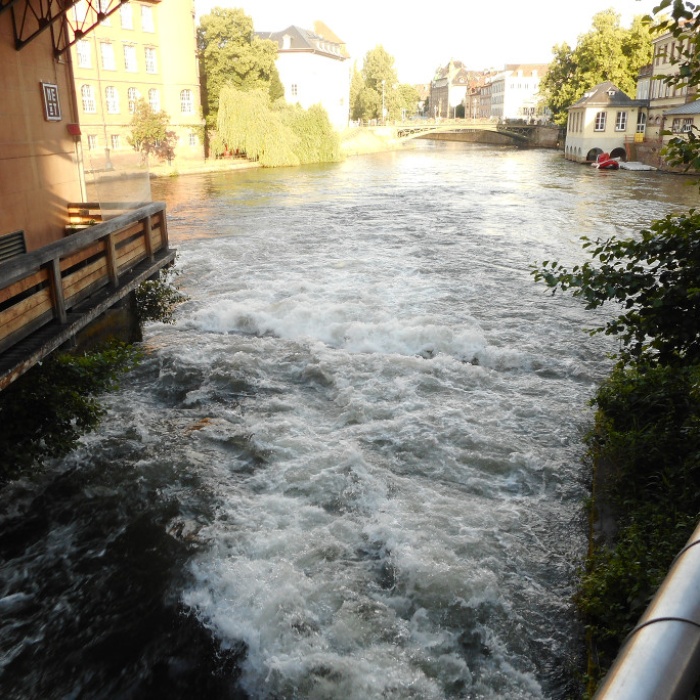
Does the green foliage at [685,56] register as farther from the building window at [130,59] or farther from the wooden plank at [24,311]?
the building window at [130,59]

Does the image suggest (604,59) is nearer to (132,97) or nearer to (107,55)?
(132,97)

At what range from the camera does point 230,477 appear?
7.66m

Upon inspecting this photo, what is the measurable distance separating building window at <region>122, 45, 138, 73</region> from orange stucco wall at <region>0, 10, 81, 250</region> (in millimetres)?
37174

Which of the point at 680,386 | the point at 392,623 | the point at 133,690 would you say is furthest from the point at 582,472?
the point at 133,690

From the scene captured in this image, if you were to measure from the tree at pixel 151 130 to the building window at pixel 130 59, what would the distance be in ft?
9.47

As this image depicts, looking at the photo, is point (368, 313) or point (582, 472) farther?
point (368, 313)

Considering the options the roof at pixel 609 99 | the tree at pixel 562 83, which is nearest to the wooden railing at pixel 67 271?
the roof at pixel 609 99

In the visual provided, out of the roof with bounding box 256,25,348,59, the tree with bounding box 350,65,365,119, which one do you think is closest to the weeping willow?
the roof with bounding box 256,25,348,59

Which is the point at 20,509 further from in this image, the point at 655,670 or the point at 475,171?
the point at 475,171

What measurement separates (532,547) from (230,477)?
3.24 metres

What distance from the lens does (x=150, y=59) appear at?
46375mm

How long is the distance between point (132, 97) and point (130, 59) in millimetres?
2284

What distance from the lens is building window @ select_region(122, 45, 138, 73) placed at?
147 feet

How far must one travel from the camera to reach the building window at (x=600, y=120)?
5266 cm
